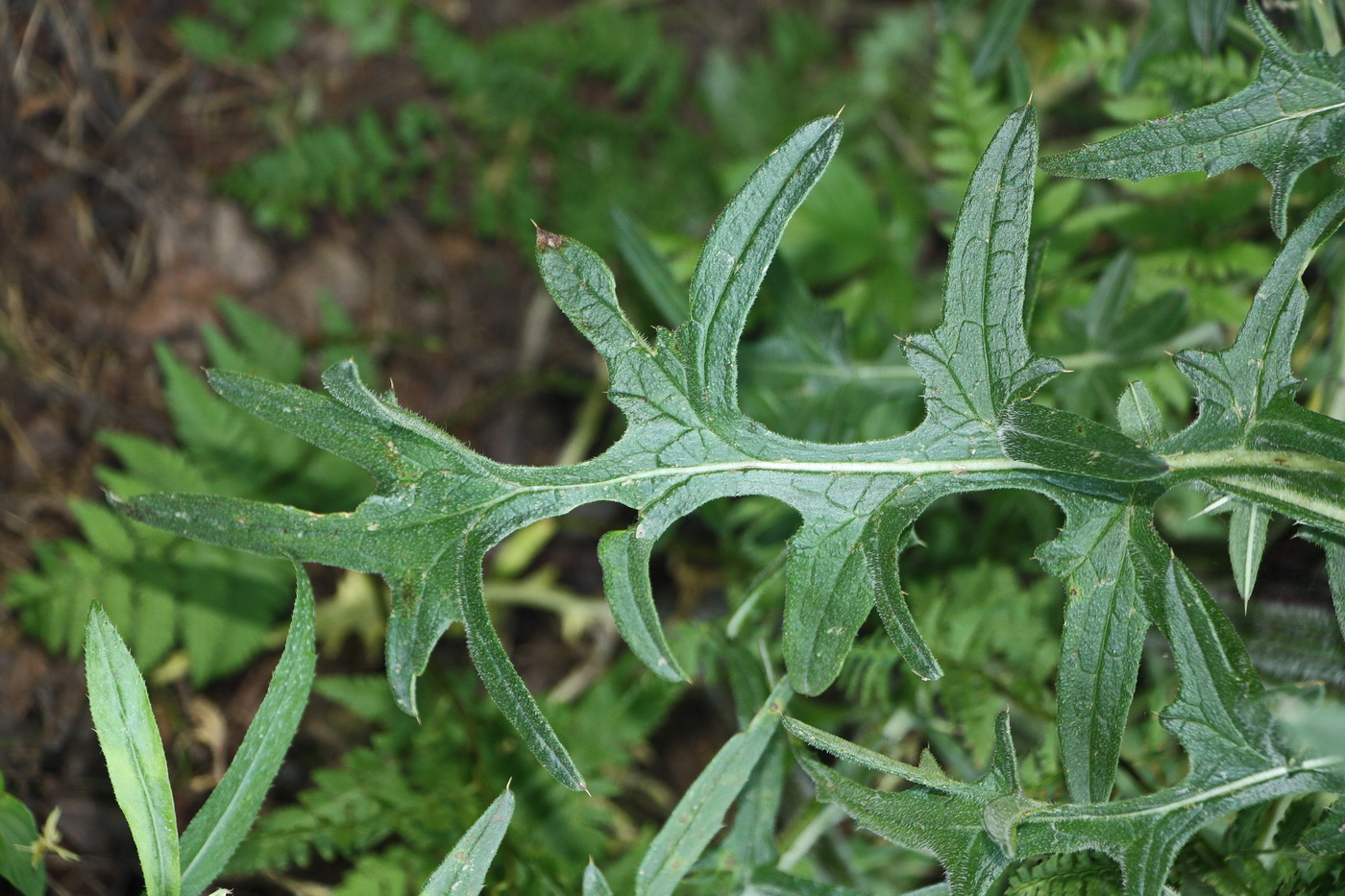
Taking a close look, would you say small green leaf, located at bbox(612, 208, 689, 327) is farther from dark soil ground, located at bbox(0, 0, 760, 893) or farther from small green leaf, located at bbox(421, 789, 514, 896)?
small green leaf, located at bbox(421, 789, 514, 896)

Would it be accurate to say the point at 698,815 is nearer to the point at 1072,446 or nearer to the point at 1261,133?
the point at 1072,446

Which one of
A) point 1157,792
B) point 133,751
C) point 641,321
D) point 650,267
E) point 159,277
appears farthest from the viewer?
point 159,277

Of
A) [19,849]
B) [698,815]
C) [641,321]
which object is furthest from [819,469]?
[641,321]

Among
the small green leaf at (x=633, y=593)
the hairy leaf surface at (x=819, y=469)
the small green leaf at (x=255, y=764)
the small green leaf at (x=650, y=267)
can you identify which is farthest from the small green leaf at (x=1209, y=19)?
the small green leaf at (x=255, y=764)

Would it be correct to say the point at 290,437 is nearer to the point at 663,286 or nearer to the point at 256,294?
the point at 256,294

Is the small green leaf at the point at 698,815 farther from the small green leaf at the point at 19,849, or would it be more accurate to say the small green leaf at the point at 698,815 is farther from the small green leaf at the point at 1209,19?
the small green leaf at the point at 1209,19

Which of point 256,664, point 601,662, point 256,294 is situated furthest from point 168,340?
point 601,662
